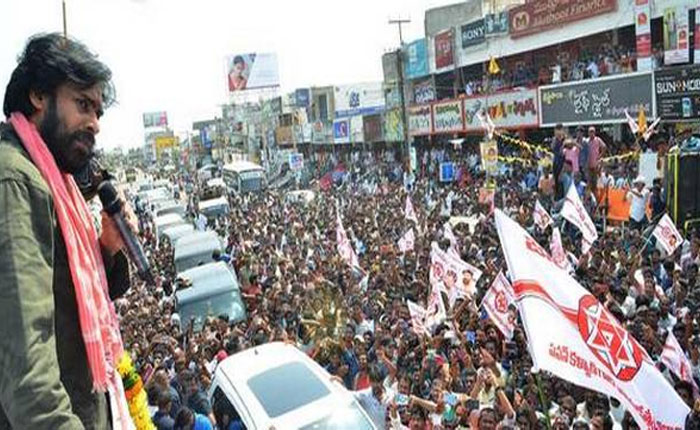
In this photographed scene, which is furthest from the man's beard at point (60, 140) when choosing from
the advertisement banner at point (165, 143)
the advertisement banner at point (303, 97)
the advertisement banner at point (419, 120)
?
the advertisement banner at point (165, 143)

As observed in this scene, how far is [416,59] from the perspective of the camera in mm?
38719

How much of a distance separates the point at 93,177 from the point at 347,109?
53.0 meters

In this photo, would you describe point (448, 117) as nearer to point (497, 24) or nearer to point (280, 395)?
point (497, 24)

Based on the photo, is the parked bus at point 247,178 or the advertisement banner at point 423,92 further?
the parked bus at point 247,178

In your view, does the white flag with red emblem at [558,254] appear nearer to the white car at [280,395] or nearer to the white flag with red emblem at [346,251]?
the white car at [280,395]

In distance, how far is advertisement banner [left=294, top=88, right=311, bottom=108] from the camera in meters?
58.9

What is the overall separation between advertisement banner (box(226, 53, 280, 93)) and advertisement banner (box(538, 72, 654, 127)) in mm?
55054

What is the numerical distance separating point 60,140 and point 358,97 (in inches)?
2101

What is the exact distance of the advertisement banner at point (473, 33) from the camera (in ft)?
108

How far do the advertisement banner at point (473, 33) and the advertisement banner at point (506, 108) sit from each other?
3772 millimetres

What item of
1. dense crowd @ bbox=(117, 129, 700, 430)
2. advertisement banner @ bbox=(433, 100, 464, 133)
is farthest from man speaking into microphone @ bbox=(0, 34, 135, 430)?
advertisement banner @ bbox=(433, 100, 464, 133)

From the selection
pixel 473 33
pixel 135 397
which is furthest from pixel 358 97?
pixel 135 397

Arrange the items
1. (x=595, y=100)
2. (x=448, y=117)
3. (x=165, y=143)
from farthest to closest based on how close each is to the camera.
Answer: (x=165, y=143) < (x=448, y=117) < (x=595, y=100)

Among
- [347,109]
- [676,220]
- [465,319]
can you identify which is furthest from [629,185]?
[347,109]
